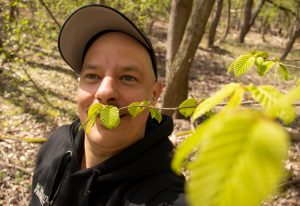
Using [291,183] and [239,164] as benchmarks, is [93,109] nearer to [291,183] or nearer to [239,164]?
[239,164]

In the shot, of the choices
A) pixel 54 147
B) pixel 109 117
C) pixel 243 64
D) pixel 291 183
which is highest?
pixel 243 64

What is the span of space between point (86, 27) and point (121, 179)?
1100mm

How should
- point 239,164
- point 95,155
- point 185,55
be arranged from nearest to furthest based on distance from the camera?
point 239,164 → point 95,155 → point 185,55

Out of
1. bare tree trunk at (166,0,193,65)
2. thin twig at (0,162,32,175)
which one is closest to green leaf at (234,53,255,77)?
thin twig at (0,162,32,175)

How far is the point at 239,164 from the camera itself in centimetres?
40

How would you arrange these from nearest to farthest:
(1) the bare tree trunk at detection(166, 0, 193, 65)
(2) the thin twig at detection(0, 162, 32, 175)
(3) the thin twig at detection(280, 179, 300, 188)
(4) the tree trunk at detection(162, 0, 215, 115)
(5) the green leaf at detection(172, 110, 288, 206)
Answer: (5) the green leaf at detection(172, 110, 288, 206) < (3) the thin twig at detection(280, 179, 300, 188) < (2) the thin twig at detection(0, 162, 32, 175) < (4) the tree trunk at detection(162, 0, 215, 115) < (1) the bare tree trunk at detection(166, 0, 193, 65)

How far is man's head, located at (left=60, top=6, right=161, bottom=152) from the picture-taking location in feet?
5.80

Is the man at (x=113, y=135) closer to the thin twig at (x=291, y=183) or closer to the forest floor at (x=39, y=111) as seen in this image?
the forest floor at (x=39, y=111)

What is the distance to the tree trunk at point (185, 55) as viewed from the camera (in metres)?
4.76

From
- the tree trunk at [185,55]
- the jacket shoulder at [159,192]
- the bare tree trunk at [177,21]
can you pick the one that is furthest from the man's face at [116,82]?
the bare tree trunk at [177,21]

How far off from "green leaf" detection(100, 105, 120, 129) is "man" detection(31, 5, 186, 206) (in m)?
0.47

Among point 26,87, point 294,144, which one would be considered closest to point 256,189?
point 294,144

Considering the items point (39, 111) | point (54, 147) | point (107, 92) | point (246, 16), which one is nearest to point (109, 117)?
point (107, 92)

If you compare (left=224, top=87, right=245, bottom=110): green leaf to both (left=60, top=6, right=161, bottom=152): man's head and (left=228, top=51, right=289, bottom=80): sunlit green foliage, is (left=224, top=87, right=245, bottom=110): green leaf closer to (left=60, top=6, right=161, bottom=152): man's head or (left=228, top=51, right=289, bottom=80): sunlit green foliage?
(left=228, top=51, right=289, bottom=80): sunlit green foliage
